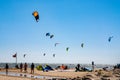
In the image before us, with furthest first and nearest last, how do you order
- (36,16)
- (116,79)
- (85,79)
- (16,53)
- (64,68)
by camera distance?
(64,68), (16,53), (116,79), (85,79), (36,16)

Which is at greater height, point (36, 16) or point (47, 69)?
point (36, 16)

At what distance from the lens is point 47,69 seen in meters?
54.2

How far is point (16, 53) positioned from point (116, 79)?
28485 mm

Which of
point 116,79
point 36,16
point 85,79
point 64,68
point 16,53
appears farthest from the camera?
point 64,68

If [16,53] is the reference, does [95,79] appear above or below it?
below

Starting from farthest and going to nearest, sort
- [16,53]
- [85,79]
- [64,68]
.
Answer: [64,68], [16,53], [85,79]

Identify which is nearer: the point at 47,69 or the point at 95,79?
the point at 95,79

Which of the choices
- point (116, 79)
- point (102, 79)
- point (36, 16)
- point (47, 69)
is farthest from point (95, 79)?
point (47, 69)

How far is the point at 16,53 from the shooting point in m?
52.0

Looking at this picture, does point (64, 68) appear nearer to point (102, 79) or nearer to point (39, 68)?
point (39, 68)

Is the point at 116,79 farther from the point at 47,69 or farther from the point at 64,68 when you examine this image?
the point at 64,68

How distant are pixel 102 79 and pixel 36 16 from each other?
1142cm

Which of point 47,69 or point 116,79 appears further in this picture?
point 47,69

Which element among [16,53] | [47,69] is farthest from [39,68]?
[16,53]
